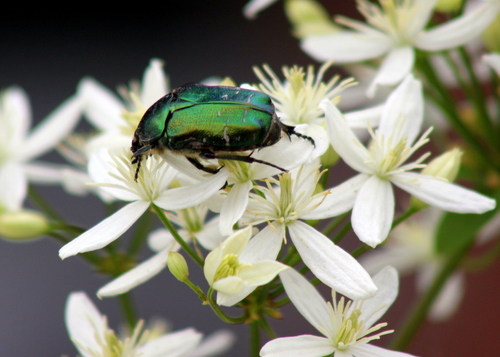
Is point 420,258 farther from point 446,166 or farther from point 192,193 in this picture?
point 192,193

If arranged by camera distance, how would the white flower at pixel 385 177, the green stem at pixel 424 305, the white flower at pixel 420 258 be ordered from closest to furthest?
the white flower at pixel 385 177, the green stem at pixel 424 305, the white flower at pixel 420 258

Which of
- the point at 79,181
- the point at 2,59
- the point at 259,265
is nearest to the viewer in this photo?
the point at 259,265

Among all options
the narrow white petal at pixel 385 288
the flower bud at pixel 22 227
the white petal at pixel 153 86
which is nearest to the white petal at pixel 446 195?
the narrow white petal at pixel 385 288

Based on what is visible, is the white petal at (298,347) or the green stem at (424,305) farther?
the green stem at (424,305)

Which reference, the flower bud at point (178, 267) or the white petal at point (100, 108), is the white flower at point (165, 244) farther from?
the white petal at point (100, 108)

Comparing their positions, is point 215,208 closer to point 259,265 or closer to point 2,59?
point 259,265

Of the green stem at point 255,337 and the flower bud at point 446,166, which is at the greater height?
the flower bud at point 446,166

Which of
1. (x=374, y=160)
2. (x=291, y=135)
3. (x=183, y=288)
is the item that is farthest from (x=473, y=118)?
(x=183, y=288)
